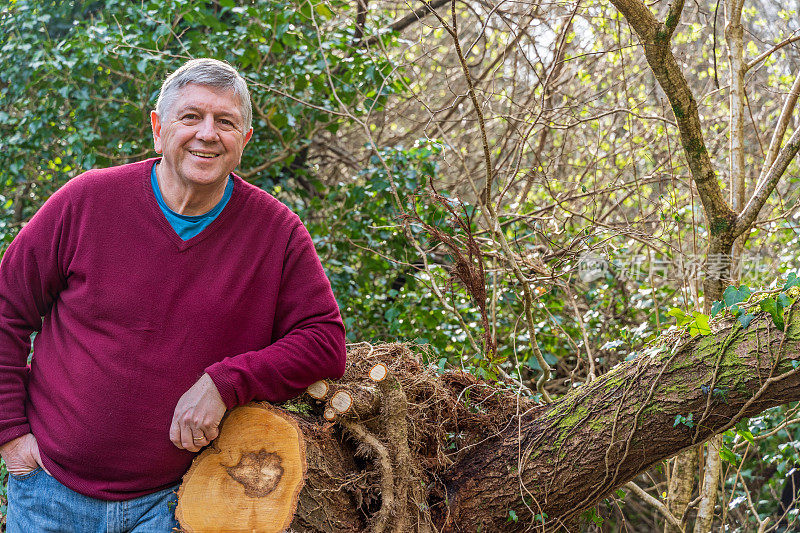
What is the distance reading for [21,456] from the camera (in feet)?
6.67

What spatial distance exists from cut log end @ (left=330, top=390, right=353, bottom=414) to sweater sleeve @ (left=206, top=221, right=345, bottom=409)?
0.06 m

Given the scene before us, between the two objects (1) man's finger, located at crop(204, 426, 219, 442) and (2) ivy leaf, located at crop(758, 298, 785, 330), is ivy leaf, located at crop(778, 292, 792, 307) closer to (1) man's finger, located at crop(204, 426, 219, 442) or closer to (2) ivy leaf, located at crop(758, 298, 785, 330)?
(2) ivy leaf, located at crop(758, 298, 785, 330)

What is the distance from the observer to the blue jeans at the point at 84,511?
6.55 ft

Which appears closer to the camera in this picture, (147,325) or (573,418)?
(147,325)

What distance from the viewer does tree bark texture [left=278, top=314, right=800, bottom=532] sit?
225 cm

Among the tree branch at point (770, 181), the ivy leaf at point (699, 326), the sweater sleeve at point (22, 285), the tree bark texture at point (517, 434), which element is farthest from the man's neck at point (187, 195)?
the tree branch at point (770, 181)

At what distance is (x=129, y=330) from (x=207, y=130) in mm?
627

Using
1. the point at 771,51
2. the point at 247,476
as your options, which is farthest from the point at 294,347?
the point at 771,51

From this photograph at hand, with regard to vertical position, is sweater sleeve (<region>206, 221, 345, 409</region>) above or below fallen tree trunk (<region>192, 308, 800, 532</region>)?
above

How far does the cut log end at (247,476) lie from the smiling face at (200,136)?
2.35 ft

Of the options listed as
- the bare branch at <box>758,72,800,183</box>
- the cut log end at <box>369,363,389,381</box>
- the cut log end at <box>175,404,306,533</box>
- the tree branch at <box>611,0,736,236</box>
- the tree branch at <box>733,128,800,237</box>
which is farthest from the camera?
the bare branch at <box>758,72,800,183</box>

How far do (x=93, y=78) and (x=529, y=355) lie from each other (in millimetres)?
3519

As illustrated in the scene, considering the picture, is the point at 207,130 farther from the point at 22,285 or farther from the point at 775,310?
the point at 775,310

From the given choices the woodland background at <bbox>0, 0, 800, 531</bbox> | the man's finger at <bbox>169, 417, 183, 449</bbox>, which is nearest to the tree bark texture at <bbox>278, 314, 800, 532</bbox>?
the man's finger at <bbox>169, 417, 183, 449</bbox>
